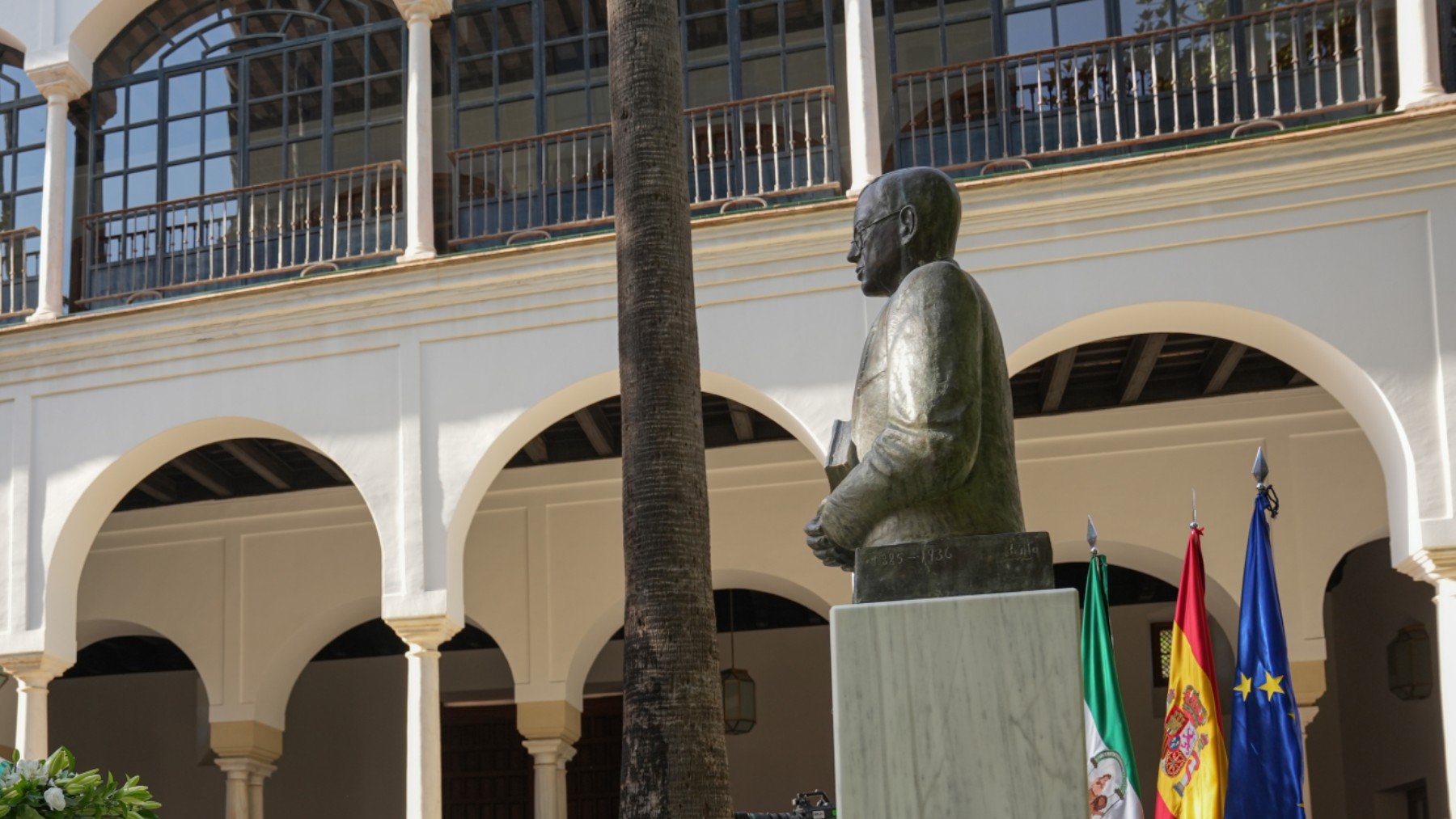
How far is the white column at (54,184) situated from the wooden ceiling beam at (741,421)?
15.3ft

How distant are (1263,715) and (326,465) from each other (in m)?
7.74

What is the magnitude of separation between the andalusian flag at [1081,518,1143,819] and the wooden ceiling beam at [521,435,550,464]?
5.07 meters

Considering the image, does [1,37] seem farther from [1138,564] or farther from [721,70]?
[1138,564]

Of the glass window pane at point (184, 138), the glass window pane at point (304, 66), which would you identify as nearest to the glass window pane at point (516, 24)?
the glass window pane at point (304, 66)

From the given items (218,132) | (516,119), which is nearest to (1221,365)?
(516,119)

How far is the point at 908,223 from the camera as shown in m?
4.05

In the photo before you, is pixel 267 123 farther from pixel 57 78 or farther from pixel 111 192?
pixel 57 78

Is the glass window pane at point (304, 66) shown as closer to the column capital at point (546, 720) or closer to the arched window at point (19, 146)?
the arched window at point (19, 146)

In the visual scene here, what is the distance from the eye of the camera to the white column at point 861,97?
32.8 feet

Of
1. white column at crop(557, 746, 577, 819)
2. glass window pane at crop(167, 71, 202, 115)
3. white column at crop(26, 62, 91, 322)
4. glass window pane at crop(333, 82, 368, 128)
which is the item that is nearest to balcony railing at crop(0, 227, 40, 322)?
white column at crop(26, 62, 91, 322)

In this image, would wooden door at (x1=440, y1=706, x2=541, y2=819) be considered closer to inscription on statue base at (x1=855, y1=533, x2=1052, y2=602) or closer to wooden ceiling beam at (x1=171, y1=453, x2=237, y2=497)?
wooden ceiling beam at (x1=171, y1=453, x2=237, y2=497)

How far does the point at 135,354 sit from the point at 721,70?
5.23 m

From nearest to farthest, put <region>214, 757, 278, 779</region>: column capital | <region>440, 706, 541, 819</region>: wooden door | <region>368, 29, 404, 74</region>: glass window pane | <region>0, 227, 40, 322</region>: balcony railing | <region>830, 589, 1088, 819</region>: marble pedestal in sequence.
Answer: <region>830, 589, 1088, 819</region>: marble pedestal
<region>0, 227, 40, 322</region>: balcony railing
<region>368, 29, 404, 74</region>: glass window pane
<region>214, 757, 278, 779</region>: column capital
<region>440, 706, 541, 819</region>: wooden door

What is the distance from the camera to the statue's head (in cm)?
404
